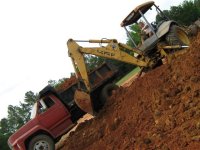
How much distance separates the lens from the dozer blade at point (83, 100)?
1527 centimetres

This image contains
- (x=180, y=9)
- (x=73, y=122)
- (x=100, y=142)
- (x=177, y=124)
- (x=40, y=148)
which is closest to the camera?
(x=177, y=124)

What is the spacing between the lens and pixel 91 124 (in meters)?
15.3

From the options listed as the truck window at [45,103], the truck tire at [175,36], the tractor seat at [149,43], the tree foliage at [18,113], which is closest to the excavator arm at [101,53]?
the tractor seat at [149,43]

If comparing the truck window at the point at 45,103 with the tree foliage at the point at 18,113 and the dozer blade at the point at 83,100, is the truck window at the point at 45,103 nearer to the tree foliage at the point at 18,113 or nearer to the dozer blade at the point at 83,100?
the dozer blade at the point at 83,100

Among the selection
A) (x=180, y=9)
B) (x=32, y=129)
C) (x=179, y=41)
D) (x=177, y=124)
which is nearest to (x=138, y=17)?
(x=179, y=41)

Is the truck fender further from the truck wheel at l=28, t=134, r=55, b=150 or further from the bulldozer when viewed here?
the bulldozer

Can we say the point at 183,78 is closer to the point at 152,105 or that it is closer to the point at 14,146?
the point at 152,105

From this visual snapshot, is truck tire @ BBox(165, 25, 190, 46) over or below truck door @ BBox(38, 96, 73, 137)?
below

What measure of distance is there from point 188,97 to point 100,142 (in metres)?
3.31

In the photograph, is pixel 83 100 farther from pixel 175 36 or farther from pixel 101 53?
pixel 175 36

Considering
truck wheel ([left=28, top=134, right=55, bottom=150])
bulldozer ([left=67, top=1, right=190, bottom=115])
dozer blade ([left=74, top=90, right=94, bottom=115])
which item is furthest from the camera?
bulldozer ([left=67, top=1, right=190, bottom=115])

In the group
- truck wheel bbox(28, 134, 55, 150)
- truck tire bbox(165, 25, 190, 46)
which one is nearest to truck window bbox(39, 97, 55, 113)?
truck wheel bbox(28, 134, 55, 150)

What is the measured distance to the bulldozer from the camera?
51.4ft

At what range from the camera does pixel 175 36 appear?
17.6 meters
